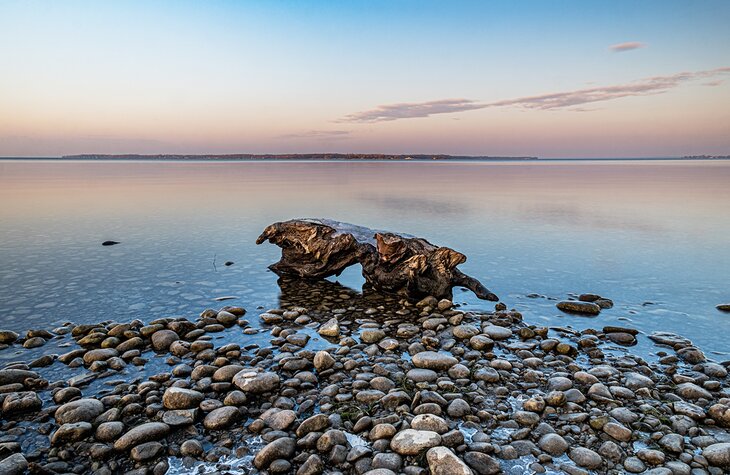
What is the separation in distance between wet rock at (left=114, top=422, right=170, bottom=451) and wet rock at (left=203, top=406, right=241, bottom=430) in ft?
1.47

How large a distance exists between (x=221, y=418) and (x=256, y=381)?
0.87 m

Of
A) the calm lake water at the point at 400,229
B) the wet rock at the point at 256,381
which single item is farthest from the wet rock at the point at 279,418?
the calm lake water at the point at 400,229

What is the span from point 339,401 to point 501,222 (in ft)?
56.6

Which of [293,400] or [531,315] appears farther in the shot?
[531,315]

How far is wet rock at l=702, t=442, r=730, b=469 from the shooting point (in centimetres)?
443

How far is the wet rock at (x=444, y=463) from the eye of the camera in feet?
14.1

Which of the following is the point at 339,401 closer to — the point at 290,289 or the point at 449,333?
the point at 449,333

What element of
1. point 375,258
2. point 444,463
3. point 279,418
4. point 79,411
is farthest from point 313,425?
point 375,258

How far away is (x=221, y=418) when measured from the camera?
17.2 feet

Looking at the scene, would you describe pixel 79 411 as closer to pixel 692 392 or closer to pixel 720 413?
pixel 720 413

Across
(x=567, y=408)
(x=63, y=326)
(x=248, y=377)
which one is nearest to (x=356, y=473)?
(x=248, y=377)

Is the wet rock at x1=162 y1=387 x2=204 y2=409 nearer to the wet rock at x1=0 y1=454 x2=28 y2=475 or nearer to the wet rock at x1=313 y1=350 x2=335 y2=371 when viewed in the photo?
the wet rock at x1=0 y1=454 x2=28 y2=475

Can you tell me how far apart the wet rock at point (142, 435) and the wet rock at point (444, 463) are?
2.97 m

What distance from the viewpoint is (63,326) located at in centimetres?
814
